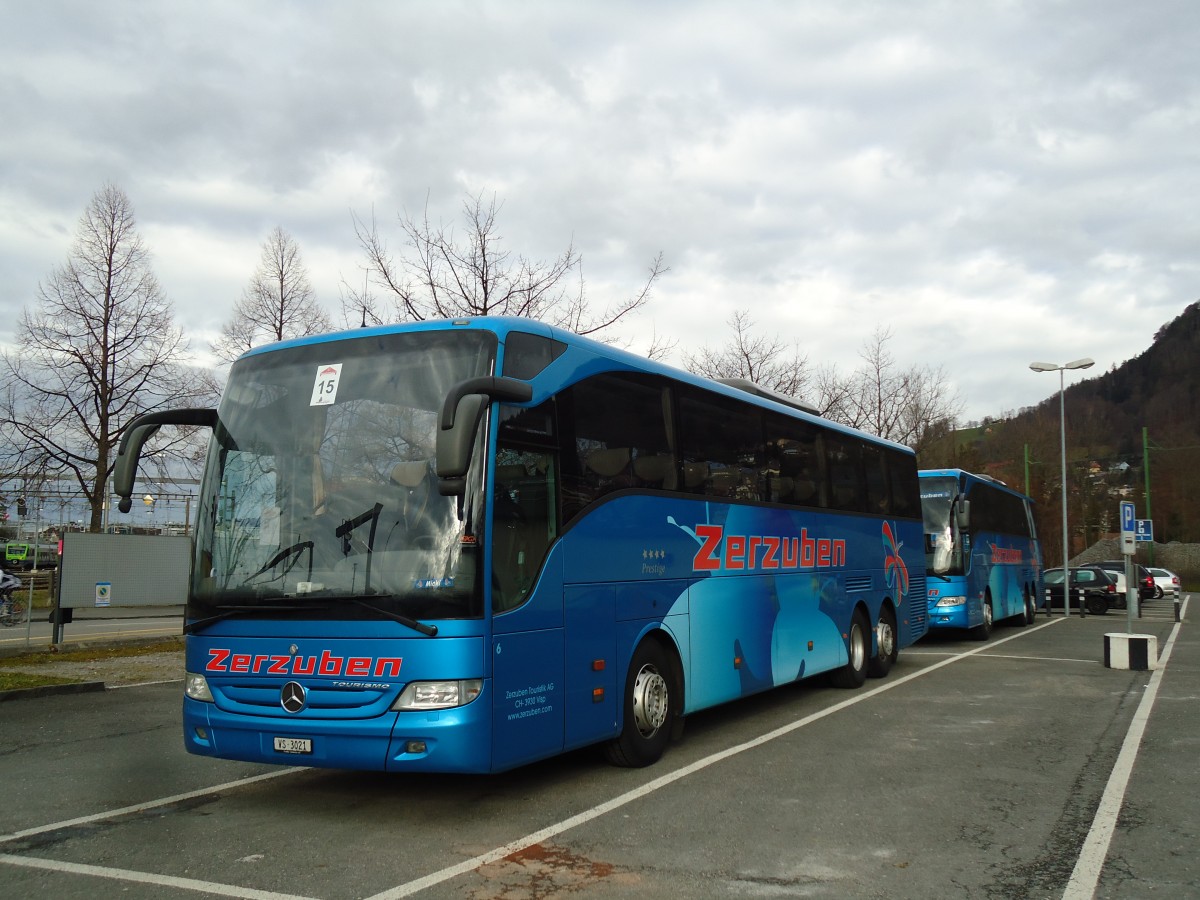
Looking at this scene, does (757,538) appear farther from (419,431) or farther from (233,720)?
(233,720)

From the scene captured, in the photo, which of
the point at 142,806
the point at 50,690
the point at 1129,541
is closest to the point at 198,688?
the point at 142,806

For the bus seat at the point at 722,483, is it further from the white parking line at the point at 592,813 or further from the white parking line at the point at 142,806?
the white parking line at the point at 142,806

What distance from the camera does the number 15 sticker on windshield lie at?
686cm

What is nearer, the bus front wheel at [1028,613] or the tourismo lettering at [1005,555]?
the tourismo lettering at [1005,555]

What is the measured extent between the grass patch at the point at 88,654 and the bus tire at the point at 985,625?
616 inches

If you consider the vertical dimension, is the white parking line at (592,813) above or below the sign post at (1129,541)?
below

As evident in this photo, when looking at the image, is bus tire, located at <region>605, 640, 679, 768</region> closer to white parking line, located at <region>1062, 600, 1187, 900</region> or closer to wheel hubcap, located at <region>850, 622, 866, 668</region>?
white parking line, located at <region>1062, 600, 1187, 900</region>

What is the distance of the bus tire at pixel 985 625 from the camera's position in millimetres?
21023

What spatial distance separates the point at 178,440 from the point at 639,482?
22.6 meters

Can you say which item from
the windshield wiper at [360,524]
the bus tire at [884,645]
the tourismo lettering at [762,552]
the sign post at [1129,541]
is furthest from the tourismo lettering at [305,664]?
the sign post at [1129,541]

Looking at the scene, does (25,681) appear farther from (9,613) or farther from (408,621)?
(9,613)

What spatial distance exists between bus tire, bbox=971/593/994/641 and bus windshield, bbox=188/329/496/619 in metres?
16.9

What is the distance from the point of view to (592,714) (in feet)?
24.0

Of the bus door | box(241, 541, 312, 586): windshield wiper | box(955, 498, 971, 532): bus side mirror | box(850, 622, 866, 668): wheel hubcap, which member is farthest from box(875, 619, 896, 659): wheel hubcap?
box(241, 541, 312, 586): windshield wiper
